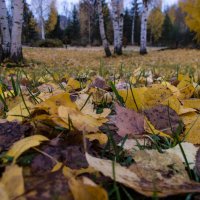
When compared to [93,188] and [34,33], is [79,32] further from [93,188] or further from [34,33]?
[93,188]

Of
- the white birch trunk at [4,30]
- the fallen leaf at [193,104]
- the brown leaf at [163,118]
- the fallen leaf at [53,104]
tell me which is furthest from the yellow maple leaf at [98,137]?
the white birch trunk at [4,30]

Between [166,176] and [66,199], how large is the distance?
0.22 m

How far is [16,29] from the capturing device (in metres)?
9.48

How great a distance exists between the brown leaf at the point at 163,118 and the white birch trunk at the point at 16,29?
890 cm

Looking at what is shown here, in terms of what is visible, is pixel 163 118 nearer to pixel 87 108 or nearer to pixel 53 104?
pixel 87 108

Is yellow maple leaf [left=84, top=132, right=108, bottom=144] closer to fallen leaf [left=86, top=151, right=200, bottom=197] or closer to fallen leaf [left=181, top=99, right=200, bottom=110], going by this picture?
fallen leaf [left=86, top=151, right=200, bottom=197]

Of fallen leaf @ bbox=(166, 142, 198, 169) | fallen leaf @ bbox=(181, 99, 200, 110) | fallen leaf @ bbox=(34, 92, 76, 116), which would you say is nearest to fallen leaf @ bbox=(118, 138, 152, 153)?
fallen leaf @ bbox=(166, 142, 198, 169)

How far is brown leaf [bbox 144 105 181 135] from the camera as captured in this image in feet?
3.43

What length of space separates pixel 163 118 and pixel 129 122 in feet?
0.49

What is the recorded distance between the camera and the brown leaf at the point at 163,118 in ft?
3.43

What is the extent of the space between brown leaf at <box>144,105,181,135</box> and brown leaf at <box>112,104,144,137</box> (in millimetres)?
83

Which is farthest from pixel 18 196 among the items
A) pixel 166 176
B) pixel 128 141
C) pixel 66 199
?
pixel 128 141

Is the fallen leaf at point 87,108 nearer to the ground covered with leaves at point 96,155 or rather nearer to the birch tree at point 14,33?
the ground covered with leaves at point 96,155

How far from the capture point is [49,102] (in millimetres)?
941
